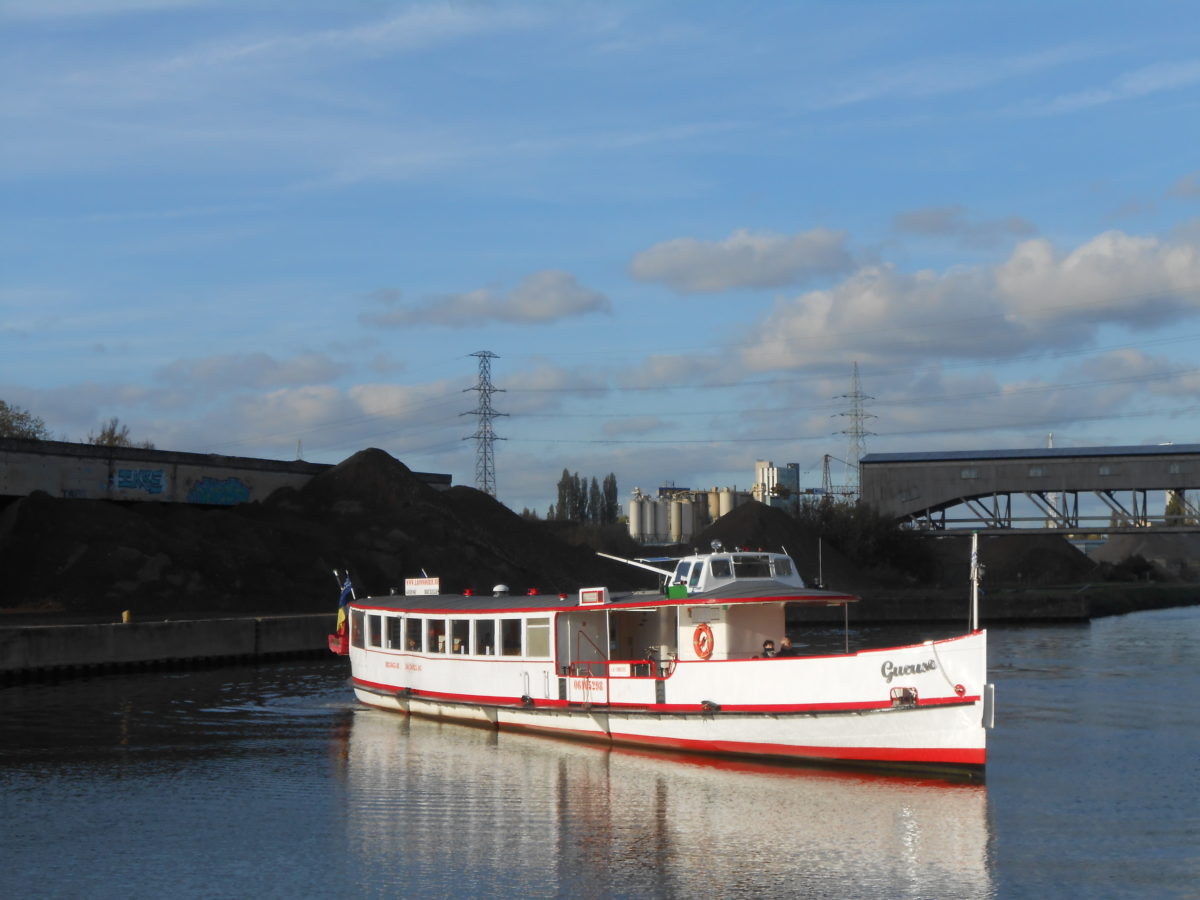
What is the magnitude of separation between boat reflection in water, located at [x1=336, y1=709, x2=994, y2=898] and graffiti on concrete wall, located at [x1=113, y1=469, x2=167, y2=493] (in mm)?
47989

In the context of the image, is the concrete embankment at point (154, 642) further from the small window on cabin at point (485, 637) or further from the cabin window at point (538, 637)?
the cabin window at point (538, 637)

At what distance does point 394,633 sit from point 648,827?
775 inches

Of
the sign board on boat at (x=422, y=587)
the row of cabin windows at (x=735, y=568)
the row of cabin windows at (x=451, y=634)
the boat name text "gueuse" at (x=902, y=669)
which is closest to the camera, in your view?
the boat name text "gueuse" at (x=902, y=669)

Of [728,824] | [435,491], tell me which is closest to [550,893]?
[728,824]

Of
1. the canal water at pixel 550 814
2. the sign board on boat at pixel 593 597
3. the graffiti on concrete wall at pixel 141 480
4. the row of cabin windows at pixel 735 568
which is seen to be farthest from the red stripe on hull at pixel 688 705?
the graffiti on concrete wall at pixel 141 480

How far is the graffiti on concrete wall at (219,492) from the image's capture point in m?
82.6

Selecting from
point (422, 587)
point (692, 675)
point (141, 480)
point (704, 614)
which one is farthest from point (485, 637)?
point (141, 480)

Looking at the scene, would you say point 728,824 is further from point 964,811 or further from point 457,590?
point 457,590

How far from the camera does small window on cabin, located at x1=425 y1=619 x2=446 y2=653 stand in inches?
1622

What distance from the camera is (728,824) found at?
86.8 ft

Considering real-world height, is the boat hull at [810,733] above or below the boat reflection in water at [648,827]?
above

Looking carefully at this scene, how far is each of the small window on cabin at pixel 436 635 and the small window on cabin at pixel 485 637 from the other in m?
2.22

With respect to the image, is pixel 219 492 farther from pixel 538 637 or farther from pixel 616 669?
pixel 616 669

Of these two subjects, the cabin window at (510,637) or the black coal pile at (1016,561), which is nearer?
the cabin window at (510,637)
